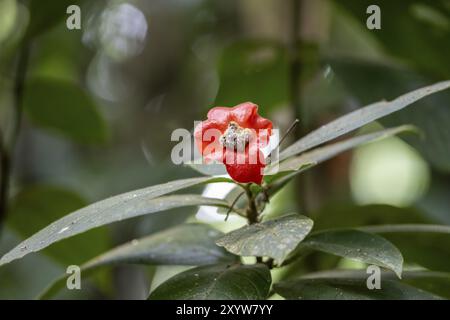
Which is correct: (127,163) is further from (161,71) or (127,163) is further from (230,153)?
(230,153)

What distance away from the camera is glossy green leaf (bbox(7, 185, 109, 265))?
1.29 m

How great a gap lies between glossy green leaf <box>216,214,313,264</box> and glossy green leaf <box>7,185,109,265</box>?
62cm

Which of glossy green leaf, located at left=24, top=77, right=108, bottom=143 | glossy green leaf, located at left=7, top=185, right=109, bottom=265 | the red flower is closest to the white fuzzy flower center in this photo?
the red flower

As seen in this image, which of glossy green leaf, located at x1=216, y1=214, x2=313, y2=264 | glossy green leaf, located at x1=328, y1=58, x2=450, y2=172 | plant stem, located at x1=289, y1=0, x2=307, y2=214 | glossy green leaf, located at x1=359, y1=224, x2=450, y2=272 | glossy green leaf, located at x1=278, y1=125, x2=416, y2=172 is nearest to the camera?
glossy green leaf, located at x1=216, y1=214, x2=313, y2=264

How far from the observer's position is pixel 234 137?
77 cm

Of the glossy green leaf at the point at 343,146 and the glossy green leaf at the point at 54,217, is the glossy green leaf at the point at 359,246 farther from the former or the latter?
the glossy green leaf at the point at 54,217

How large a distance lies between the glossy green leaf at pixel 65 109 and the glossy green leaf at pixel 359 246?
837 millimetres

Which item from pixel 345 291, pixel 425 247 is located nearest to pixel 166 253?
pixel 345 291

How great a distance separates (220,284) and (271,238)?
12cm

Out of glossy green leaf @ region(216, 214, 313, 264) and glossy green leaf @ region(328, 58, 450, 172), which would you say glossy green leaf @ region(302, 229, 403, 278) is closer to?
glossy green leaf @ region(216, 214, 313, 264)

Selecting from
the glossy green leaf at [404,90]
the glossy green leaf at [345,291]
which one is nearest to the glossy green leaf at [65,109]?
the glossy green leaf at [404,90]

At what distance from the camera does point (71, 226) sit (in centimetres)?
71

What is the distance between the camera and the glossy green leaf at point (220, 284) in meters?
0.74
